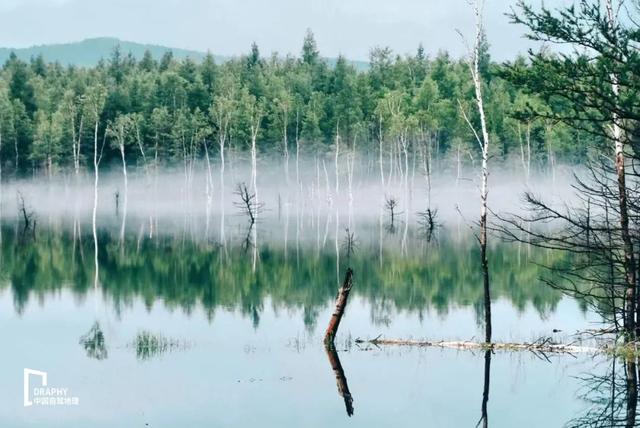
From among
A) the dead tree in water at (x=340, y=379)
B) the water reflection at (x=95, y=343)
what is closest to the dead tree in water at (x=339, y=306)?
the dead tree in water at (x=340, y=379)

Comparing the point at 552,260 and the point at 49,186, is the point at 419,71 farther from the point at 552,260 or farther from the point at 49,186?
the point at 552,260

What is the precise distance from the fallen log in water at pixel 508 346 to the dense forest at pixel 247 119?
70.2 metres

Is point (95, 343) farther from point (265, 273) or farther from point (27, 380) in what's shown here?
point (265, 273)

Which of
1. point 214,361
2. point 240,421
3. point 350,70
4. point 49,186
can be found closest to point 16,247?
point 214,361

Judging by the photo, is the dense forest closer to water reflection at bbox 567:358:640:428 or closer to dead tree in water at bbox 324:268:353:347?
dead tree in water at bbox 324:268:353:347

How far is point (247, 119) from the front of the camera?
100 m

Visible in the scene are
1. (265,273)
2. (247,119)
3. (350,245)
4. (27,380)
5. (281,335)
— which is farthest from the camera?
(247,119)

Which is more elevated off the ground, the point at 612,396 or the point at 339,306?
the point at 339,306

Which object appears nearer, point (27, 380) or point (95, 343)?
point (27, 380)

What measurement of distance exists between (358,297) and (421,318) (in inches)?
181

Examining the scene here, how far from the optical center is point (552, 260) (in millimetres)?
46000
